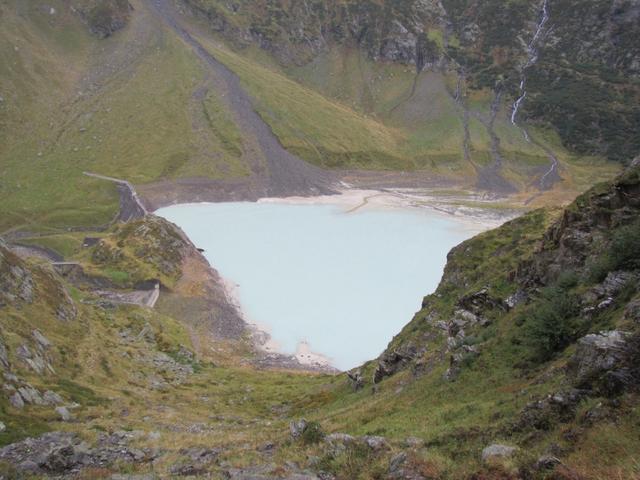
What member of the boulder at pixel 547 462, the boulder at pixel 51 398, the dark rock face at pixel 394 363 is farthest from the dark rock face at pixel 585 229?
the boulder at pixel 51 398

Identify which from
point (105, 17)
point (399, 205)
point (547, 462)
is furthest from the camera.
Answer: point (105, 17)

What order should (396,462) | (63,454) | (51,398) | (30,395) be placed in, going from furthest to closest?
(51,398), (30,395), (63,454), (396,462)

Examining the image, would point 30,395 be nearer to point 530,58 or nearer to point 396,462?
point 396,462

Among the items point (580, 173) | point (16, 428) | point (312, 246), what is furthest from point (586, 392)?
point (580, 173)

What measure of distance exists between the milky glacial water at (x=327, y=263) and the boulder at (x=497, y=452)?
31.1m

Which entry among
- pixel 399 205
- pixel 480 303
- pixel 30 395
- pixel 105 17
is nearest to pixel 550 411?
pixel 480 303

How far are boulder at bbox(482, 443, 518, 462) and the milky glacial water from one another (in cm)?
3114

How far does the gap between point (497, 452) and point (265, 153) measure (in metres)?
102

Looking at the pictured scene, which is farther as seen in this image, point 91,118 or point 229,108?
point 229,108

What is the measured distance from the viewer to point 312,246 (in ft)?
223

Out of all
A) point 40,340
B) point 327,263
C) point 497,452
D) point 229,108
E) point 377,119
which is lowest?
point 327,263

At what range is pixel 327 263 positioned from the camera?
61.9 metres

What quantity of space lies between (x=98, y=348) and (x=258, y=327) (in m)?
19.2

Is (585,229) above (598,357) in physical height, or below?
above
